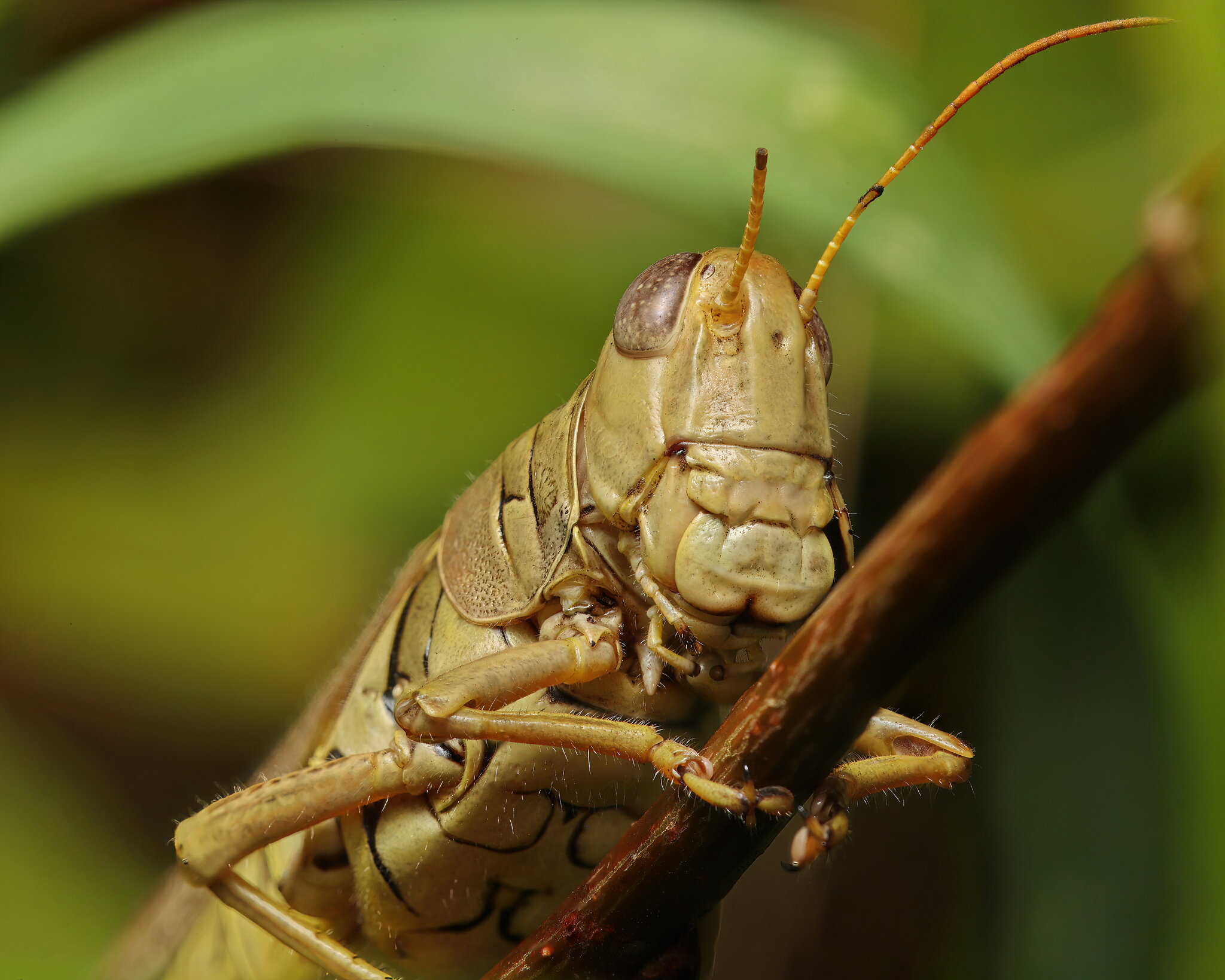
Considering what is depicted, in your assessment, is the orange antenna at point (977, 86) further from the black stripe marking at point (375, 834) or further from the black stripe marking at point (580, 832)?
the black stripe marking at point (375, 834)

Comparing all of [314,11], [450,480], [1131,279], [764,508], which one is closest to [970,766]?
[764,508]

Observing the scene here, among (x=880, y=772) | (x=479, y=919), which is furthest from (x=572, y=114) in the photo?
(x=479, y=919)

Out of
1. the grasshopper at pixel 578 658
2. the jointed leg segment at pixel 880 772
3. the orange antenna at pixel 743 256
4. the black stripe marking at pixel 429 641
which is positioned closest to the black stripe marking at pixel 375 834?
the grasshopper at pixel 578 658

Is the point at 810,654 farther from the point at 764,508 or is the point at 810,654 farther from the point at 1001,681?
the point at 1001,681

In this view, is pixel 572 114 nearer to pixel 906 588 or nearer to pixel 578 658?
pixel 578 658

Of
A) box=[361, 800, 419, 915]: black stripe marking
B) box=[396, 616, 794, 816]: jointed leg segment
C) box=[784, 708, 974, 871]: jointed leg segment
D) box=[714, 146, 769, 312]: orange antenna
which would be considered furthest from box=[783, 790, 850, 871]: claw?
box=[361, 800, 419, 915]: black stripe marking

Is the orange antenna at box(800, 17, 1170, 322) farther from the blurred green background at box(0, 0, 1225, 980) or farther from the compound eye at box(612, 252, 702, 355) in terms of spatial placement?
the compound eye at box(612, 252, 702, 355)
